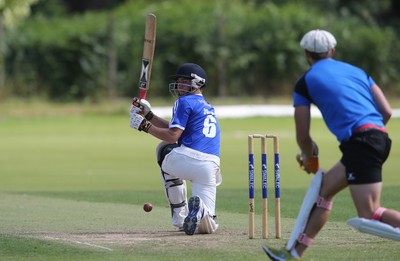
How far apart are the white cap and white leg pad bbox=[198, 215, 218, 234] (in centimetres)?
233

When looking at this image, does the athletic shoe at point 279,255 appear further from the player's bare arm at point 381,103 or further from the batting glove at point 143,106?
the batting glove at point 143,106

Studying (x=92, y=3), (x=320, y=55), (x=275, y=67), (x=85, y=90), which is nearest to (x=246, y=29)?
(x=275, y=67)

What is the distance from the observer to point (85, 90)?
3262cm

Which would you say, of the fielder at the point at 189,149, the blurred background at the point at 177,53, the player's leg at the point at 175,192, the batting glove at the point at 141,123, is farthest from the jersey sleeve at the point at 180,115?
the blurred background at the point at 177,53

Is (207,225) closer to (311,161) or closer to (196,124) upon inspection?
(196,124)

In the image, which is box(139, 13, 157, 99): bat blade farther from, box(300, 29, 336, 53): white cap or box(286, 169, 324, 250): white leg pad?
box(286, 169, 324, 250): white leg pad

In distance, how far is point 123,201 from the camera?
12156 mm

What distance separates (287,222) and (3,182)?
6.80 meters

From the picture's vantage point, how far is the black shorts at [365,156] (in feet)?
21.4

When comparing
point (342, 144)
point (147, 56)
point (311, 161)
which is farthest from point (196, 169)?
point (342, 144)

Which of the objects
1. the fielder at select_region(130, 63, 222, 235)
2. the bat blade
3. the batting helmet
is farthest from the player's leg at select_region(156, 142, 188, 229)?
the bat blade

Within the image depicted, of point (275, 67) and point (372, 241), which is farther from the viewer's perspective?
point (275, 67)

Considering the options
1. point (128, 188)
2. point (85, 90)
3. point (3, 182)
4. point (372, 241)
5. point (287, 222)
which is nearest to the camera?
point (372, 241)

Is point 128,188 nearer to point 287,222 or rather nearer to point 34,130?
point 287,222
